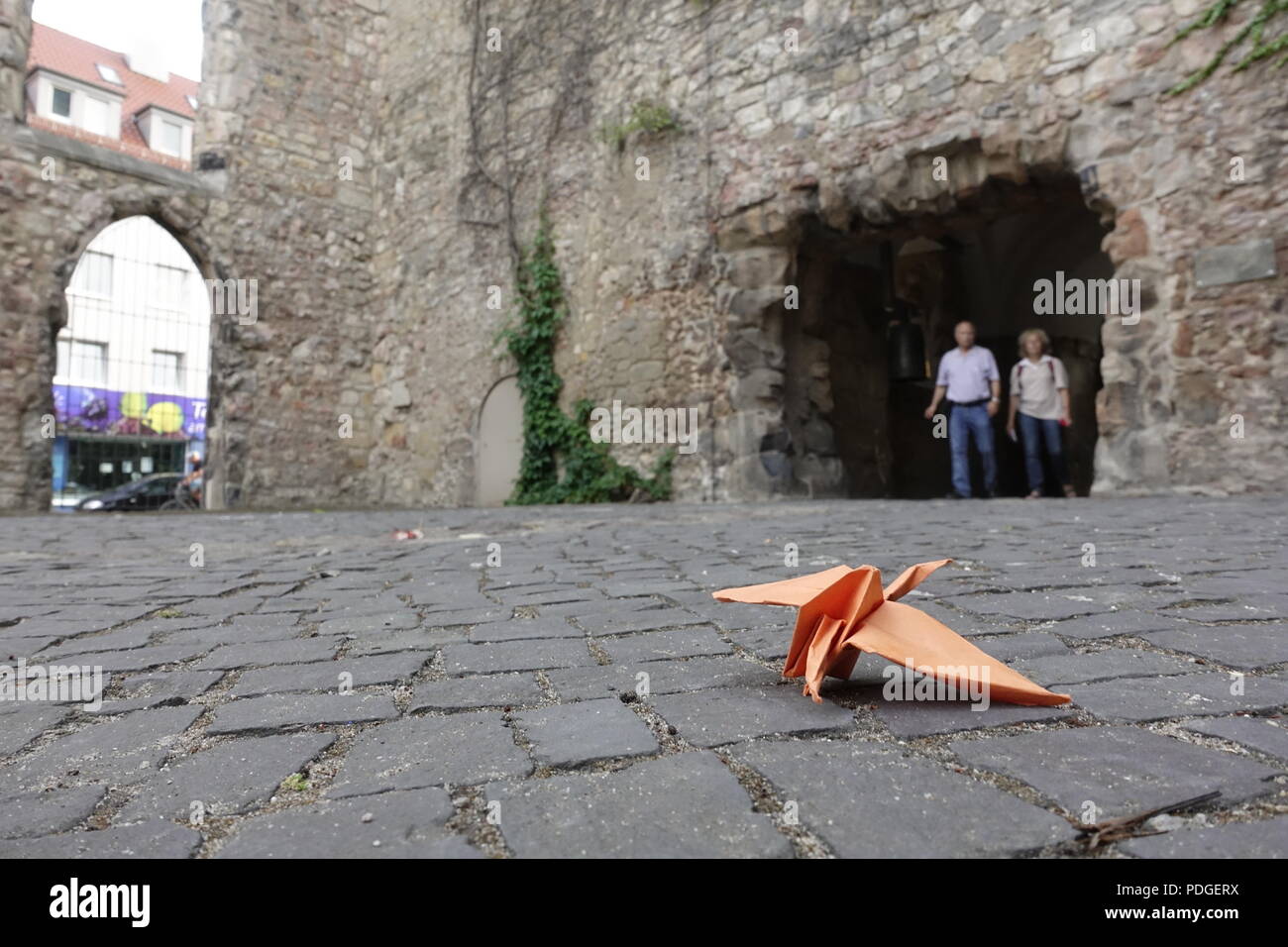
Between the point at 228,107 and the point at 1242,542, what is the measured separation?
460 inches

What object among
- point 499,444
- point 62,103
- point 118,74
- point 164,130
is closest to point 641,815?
point 499,444

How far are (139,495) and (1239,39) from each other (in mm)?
16241

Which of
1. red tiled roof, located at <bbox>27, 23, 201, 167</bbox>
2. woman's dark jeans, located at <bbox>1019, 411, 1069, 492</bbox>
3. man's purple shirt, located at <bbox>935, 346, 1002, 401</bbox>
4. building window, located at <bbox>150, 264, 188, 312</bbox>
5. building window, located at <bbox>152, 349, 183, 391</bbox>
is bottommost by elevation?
woman's dark jeans, located at <bbox>1019, 411, 1069, 492</bbox>

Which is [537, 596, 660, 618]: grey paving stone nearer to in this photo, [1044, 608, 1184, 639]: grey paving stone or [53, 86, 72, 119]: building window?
[1044, 608, 1184, 639]: grey paving stone

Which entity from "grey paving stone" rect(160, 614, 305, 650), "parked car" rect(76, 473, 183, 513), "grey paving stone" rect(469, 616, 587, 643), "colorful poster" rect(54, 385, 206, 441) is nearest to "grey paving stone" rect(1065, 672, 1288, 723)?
"grey paving stone" rect(469, 616, 587, 643)

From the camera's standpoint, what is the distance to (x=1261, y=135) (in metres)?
5.48

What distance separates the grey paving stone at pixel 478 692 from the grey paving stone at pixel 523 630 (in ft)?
1.15

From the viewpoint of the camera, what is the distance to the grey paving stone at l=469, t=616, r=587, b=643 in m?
2.01

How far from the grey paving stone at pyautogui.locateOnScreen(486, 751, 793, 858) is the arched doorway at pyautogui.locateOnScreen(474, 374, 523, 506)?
29.4 feet

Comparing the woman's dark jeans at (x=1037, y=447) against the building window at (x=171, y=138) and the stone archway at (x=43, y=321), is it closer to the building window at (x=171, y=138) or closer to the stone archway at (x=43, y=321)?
the stone archway at (x=43, y=321)

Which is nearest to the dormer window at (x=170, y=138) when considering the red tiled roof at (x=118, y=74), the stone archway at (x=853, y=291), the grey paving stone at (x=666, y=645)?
the red tiled roof at (x=118, y=74)

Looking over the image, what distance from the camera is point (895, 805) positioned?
37.9 inches

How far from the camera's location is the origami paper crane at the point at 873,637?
1.30 metres

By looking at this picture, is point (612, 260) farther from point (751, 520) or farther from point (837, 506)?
point (751, 520)
